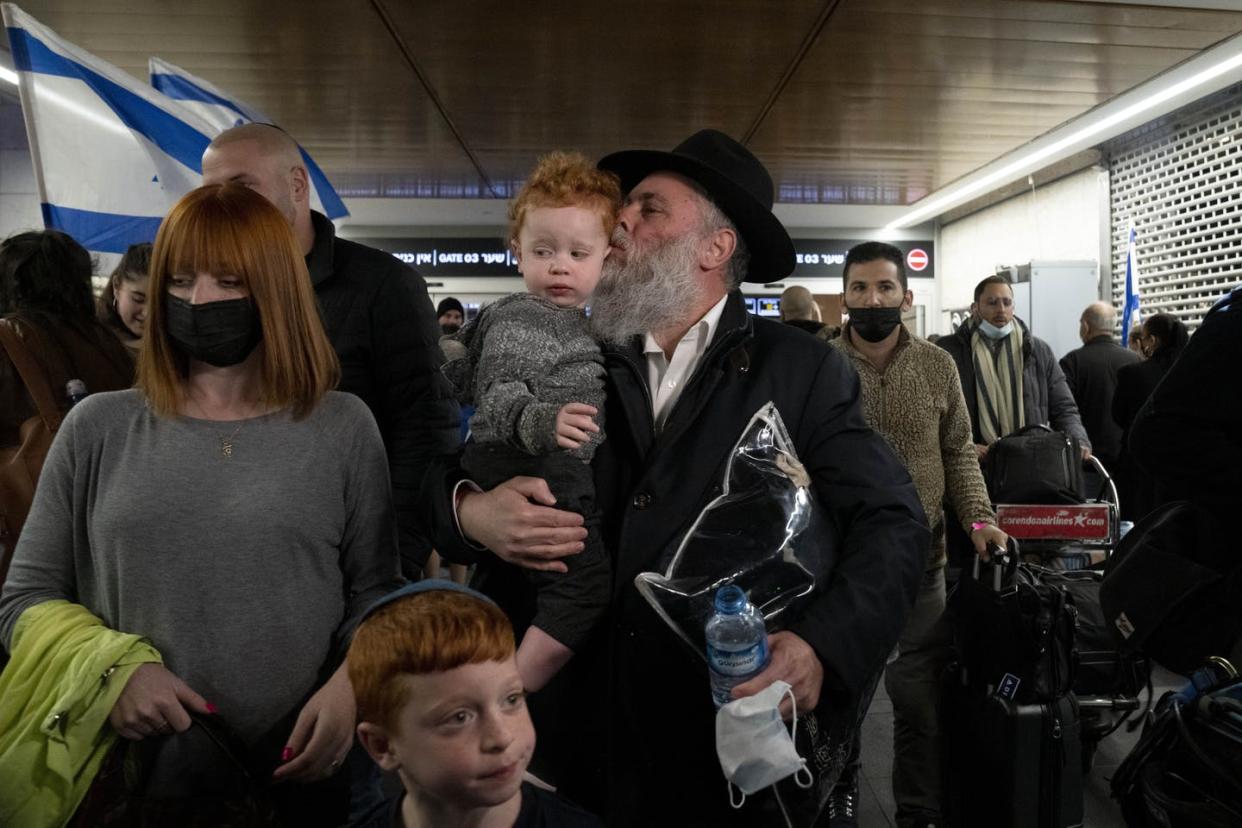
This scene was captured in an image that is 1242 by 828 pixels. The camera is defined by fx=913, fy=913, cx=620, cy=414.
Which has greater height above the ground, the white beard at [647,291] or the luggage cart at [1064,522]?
the white beard at [647,291]

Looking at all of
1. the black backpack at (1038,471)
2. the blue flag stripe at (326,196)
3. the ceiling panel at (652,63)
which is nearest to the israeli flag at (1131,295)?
the ceiling panel at (652,63)

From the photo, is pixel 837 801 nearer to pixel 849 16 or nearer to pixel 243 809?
pixel 243 809

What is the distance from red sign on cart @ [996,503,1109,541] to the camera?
385cm

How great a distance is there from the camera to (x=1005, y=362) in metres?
5.24

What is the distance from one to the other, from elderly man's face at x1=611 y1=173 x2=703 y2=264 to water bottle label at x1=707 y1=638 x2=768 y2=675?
88 cm

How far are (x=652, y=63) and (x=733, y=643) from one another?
228 inches

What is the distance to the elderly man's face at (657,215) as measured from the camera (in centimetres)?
194

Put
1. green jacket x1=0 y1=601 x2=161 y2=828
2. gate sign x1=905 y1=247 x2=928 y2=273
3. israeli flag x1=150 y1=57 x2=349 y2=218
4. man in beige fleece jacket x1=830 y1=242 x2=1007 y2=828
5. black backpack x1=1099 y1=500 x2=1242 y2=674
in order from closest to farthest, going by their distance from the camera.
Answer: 1. green jacket x1=0 y1=601 x2=161 y2=828
2. black backpack x1=1099 y1=500 x2=1242 y2=674
3. man in beige fleece jacket x1=830 y1=242 x2=1007 y2=828
4. israeli flag x1=150 y1=57 x2=349 y2=218
5. gate sign x1=905 y1=247 x2=928 y2=273

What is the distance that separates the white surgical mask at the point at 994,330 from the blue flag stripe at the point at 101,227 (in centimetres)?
431

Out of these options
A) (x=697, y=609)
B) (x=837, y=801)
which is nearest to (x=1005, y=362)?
(x=837, y=801)

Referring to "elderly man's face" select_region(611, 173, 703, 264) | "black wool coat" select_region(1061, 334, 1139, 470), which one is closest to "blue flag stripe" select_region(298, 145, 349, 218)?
"elderly man's face" select_region(611, 173, 703, 264)

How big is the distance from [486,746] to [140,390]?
0.99 m

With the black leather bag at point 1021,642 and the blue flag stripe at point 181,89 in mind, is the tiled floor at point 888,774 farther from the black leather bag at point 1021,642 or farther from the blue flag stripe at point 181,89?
the blue flag stripe at point 181,89

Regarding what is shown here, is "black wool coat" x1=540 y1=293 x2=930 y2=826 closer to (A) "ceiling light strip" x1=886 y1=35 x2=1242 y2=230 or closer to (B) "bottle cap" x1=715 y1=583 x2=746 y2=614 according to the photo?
(B) "bottle cap" x1=715 y1=583 x2=746 y2=614
